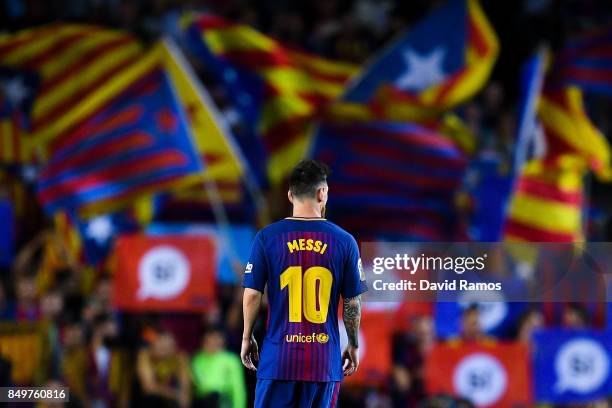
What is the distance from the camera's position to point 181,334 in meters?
10.9

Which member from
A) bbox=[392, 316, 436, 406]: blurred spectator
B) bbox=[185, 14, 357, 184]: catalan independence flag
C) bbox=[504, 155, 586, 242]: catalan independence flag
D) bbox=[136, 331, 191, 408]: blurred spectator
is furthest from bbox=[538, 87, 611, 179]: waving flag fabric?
bbox=[136, 331, 191, 408]: blurred spectator

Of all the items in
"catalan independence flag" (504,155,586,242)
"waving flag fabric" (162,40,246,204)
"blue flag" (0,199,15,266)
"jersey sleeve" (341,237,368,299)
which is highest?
"waving flag fabric" (162,40,246,204)

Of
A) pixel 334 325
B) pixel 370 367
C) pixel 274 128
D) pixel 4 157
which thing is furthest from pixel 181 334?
A: pixel 334 325

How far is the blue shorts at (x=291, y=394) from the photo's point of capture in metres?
5.48

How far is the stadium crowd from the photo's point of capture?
10.1 meters

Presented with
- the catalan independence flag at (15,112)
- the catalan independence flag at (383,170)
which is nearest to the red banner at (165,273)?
the catalan independence flag at (383,170)

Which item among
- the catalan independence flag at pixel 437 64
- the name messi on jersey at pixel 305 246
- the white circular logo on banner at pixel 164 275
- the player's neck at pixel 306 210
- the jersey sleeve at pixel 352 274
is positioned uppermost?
the catalan independence flag at pixel 437 64

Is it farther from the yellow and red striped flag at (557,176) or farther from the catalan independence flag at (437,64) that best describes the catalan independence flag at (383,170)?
the yellow and red striped flag at (557,176)

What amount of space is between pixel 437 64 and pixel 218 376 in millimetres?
4262

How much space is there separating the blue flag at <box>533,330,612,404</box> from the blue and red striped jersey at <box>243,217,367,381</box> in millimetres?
5217

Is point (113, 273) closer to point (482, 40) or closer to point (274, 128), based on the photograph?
point (274, 128)

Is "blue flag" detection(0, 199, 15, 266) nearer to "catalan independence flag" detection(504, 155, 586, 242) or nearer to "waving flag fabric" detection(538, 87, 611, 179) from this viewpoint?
"catalan independence flag" detection(504, 155, 586, 242)

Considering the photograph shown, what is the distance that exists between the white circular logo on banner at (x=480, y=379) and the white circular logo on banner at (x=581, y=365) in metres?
0.49

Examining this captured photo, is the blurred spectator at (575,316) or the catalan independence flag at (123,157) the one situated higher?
the catalan independence flag at (123,157)
